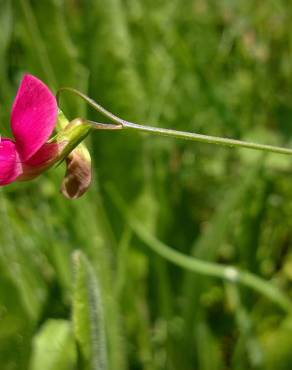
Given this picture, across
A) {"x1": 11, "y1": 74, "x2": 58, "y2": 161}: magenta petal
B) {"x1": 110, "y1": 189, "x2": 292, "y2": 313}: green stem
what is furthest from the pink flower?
{"x1": 110, "y1": 189, "x2": 292, "y2": 313}: green stem

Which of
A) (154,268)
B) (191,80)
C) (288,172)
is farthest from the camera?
(191,80)

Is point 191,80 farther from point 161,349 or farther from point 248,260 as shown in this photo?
point 161,349

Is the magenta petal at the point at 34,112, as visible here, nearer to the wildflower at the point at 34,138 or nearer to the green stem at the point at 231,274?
the wildflower at the point at 34,138

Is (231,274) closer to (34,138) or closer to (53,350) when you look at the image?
(53,350)

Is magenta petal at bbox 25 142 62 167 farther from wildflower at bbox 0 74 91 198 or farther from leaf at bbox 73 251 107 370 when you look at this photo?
leaf at bbox 73 251 107 370

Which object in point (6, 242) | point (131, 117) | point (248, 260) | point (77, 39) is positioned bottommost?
point (248, 260)

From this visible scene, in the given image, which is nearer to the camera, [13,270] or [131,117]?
[13,270]

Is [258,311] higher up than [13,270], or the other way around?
[13,270]

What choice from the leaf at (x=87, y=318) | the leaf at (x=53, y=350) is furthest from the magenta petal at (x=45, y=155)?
the leaf at (x=53, y=350)

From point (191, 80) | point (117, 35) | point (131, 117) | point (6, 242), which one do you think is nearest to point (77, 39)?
point (117, 35)
